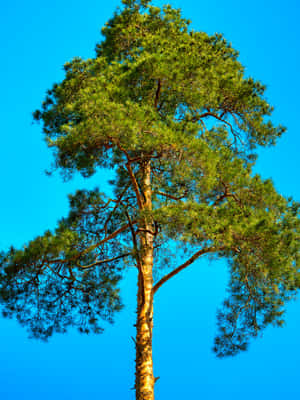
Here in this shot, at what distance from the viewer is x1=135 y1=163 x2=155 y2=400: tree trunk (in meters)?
4.36

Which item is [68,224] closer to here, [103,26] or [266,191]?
[266,191]

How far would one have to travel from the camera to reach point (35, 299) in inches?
191

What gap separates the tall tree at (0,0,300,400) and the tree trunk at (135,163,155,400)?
1 cm

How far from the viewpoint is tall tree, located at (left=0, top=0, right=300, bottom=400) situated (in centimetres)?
423

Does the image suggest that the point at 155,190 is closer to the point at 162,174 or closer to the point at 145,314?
the point at 162,174

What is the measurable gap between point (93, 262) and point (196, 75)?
7.57ft

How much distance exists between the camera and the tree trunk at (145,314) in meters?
4.36

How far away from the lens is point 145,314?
15.2 ft

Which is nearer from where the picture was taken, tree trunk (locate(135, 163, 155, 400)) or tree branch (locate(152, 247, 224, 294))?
tree trunk (locate(135, 163, 155, 400))

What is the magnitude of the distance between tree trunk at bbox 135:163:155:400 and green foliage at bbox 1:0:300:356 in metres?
0.12

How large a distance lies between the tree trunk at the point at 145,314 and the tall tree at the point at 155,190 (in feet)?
0.04

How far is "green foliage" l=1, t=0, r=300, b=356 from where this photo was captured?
4.21 m

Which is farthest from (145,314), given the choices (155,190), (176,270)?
(155,190)

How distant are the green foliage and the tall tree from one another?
1 centimetres
